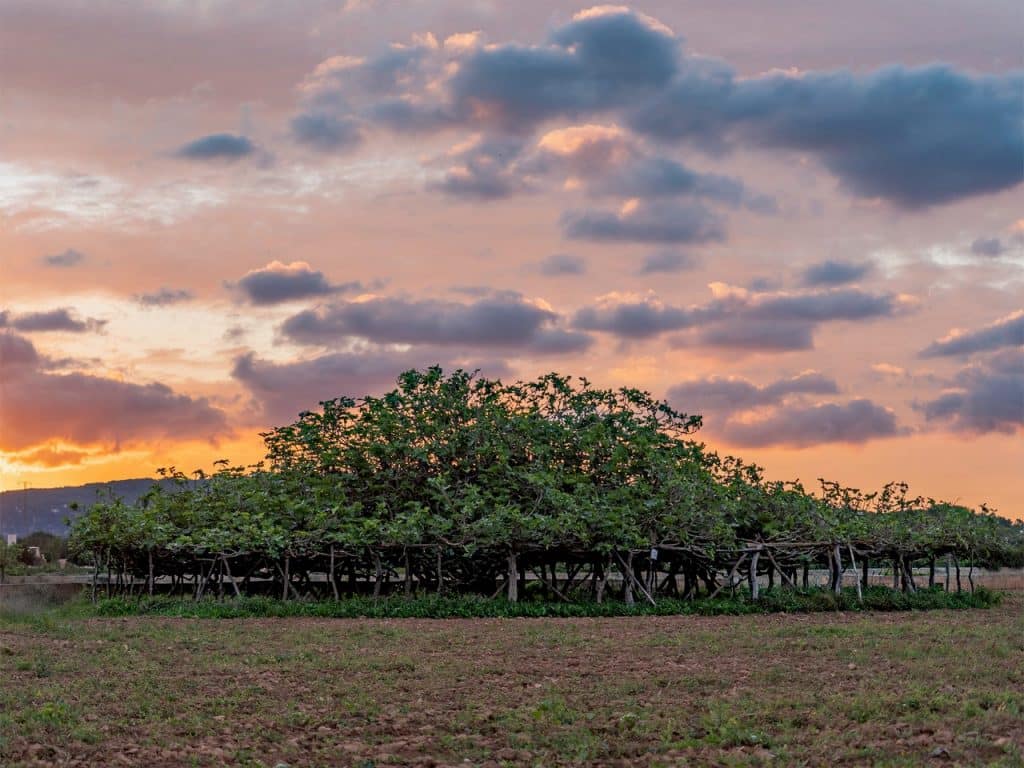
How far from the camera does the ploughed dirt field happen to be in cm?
1062

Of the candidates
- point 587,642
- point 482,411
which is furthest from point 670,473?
point 587,642

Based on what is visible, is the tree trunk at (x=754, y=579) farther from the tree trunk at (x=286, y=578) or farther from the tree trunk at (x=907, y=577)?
the tree trunk at (x=286, y=578)

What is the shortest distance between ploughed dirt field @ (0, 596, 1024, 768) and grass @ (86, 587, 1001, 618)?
15.0 ft

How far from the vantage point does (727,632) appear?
2048 centimetres

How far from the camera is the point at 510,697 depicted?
44.1 feet

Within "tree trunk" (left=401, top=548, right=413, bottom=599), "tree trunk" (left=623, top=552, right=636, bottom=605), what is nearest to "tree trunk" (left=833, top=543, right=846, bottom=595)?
"tree trunk" (left=623, top=552, right=636, bottom=605)

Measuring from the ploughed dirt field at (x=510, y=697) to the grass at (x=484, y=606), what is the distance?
458 cm

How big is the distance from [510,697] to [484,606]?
39.5ft

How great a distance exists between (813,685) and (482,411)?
1654 centimetres

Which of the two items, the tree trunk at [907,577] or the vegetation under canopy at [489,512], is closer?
the vegetation under canopy at [489,512]

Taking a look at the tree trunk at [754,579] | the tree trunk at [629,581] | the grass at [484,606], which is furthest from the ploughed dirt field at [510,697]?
the tree trunk at [754,579]

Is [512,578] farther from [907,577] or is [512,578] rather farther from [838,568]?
[907,577]

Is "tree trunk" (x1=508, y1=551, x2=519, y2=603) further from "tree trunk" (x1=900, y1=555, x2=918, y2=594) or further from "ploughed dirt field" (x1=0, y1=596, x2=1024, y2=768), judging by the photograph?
"tree trunk" (x1=900, y1=555, x2=918, y2=594)

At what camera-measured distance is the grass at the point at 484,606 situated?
24953 mm
